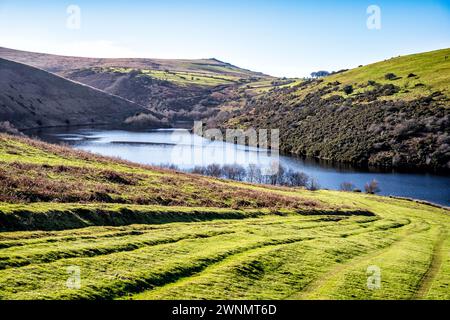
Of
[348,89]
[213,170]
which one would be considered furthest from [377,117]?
[213,170]

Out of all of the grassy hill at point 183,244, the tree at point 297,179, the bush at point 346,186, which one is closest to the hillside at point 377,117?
the bush at point 346,186

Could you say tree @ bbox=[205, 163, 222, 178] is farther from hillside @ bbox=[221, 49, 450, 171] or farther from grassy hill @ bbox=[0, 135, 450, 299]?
hillside @ bbox=[221, 49, 450, 171]

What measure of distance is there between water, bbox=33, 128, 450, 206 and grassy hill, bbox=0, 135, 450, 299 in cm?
4378

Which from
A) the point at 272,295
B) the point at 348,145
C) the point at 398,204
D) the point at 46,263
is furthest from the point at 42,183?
the point at 348,145

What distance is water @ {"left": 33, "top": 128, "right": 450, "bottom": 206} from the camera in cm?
9000

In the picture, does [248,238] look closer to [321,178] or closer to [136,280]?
[136,280]

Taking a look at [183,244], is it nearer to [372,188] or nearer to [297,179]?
[372,188]

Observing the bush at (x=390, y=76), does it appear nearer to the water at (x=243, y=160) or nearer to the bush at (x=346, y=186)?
the water at (x=243, y=160)

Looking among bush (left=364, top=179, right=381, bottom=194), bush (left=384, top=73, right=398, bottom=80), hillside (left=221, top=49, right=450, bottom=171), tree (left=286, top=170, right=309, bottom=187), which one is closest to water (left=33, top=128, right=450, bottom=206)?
bush (left=364, top=179, right=381, bottom=194)

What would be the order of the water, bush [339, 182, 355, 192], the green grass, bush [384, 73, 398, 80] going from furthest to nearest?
bush [384, 73, 398, 80] < the green grass < the water < bush [339, 182, 355, 192]

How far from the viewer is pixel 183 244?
26859 millimetres

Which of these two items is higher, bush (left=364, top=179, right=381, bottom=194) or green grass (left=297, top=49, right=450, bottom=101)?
green grass (left=297, top=49, right=450, bottom=101)

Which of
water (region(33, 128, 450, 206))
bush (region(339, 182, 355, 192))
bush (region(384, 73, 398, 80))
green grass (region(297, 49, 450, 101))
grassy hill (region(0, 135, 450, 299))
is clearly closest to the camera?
grassy hill (region(0, 135, 450, 299))

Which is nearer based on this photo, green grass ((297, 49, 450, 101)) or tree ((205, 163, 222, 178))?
tree ((205, 163, 222, 178))
